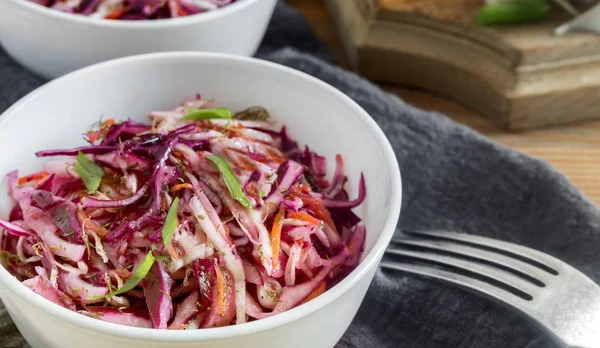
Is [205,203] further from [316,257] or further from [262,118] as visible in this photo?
[262,118]

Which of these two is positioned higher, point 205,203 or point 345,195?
point 205,203

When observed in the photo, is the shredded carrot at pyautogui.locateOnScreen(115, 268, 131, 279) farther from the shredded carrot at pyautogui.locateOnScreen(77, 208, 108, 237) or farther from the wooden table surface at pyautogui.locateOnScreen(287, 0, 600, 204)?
the wooden table surface at pyautogui.locateOnScreen(287, 0, 600, 204)

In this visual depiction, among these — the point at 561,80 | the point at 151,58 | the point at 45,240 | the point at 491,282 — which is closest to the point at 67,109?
the point at 151,58

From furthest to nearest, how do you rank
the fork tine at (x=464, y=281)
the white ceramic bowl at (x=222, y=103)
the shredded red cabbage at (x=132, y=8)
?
the shredded red cabbage at (x=132, y=8) → the fork tine at (x=464, y=281) → the white ceramic bowl at (x=222, y=103)

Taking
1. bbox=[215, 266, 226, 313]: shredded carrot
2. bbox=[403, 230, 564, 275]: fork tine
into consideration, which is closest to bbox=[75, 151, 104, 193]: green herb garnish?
bbox=[215, 266, 226, 313]: shredded carrot

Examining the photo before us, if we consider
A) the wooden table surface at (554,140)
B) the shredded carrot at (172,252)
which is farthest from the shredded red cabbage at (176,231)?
the wooden table surface at (554,140)

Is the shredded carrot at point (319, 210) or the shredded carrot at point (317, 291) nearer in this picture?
the shredded carrot at point (317, 291)

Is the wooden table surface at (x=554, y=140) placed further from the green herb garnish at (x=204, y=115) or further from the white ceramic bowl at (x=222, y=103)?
the green herb garnish at (x=204, y=115)
